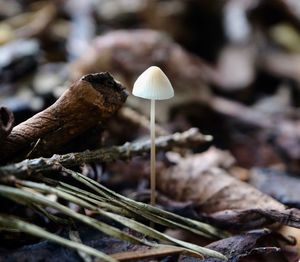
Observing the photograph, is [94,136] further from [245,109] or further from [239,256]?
[245,109]

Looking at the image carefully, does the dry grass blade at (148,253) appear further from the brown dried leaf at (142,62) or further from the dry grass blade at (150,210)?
the brown dried leaf at (142,62)

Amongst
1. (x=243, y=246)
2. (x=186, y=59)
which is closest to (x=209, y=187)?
(x=243, y=246)

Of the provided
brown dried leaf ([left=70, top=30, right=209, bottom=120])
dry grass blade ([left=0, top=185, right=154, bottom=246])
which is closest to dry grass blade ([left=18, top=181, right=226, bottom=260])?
dry grass blade ([left=0, top=185, right=154, bottom=246])

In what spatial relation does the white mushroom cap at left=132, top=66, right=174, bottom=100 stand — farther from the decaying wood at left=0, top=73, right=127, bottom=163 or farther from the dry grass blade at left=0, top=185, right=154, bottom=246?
the dry grass blade at left=0, top=185, right=154, bottom=246

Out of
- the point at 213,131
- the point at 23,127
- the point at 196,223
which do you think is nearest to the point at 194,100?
the point at 213,131

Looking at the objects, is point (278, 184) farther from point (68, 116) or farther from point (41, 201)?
point (41, 201)
